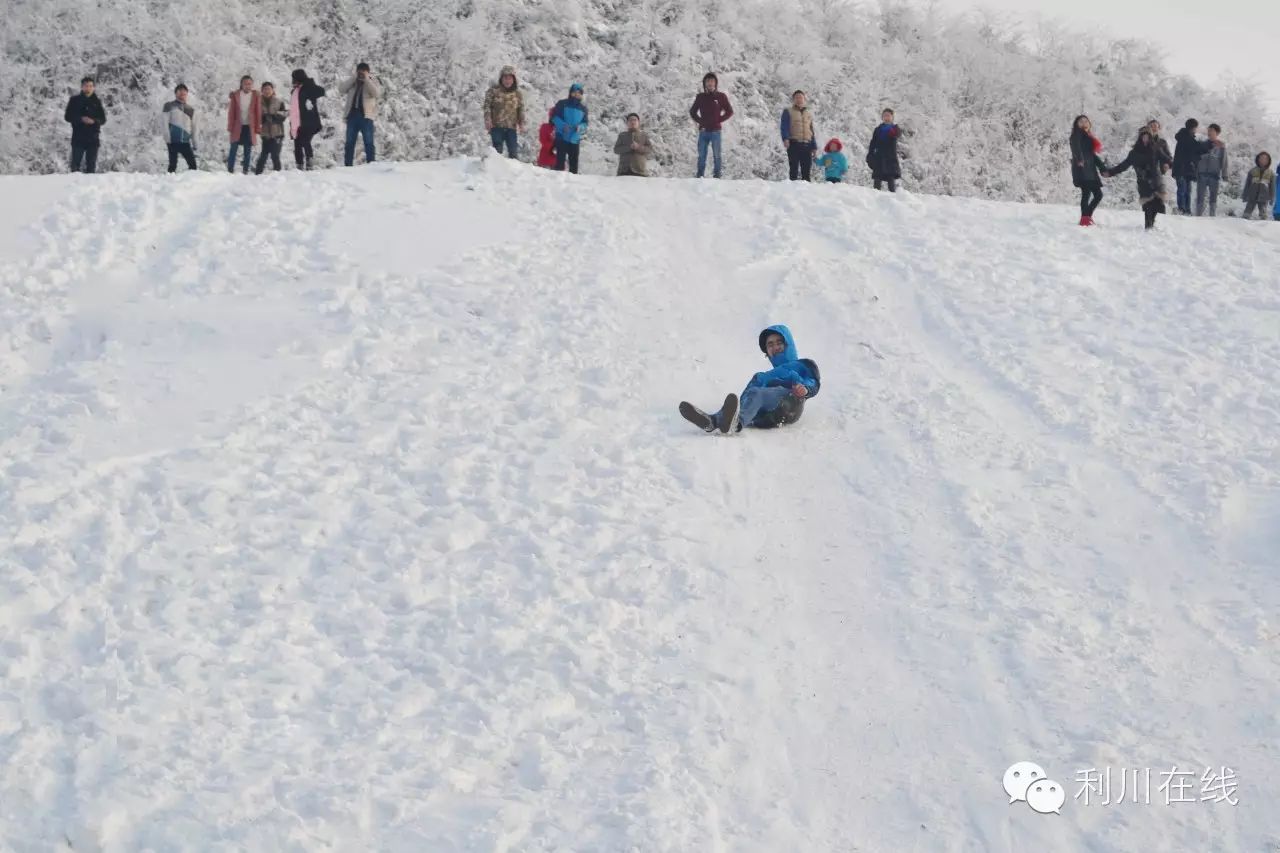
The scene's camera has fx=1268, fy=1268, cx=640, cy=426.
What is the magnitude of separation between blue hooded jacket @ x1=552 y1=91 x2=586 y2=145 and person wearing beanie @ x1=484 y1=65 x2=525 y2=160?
50 centimetres

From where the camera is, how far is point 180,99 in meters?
16.5

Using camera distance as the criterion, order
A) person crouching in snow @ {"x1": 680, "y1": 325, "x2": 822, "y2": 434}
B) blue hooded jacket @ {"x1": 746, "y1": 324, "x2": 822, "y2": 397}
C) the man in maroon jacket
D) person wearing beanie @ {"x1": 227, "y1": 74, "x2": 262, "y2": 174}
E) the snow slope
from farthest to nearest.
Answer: the man in maroon jacket → person wearing beanie @ {"x1": 227, "y1": 74, "x2": 262, "y2": 174} → blue hooded jacket @ {"x1": 746, "y1": 324, "x2": 822, "y2": 397} → person crouching in snow @ {"x1": 680, "y1": 325, "x2": 822, "y2": 434} → the snow slope

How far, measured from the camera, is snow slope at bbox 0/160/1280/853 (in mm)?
5688

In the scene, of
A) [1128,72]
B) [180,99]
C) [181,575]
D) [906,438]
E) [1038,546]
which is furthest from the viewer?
[1128,72]

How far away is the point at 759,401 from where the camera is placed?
9891 millimetres

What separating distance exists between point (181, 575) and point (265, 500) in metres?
1.05

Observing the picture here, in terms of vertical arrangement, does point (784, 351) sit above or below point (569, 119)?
below

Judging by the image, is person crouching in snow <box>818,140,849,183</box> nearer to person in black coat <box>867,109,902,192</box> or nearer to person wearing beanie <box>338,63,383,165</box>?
person in black coat <box>867,109,902,192</box>

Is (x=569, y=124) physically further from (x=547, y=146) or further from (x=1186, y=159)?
(x=1186, y=159)

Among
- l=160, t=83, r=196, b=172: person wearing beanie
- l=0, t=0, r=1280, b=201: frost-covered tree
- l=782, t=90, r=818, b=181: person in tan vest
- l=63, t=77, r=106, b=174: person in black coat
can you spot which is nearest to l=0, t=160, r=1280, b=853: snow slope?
l=63, t=77, r=106, b=174: person in black coat

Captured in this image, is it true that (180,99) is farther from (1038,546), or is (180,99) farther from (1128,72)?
(1128,72)

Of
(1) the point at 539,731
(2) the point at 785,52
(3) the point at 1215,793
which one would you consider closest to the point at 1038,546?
(3) the point at 1215,793

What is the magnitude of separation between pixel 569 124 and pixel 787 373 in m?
8.75

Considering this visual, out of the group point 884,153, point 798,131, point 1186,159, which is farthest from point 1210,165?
point 798,131
